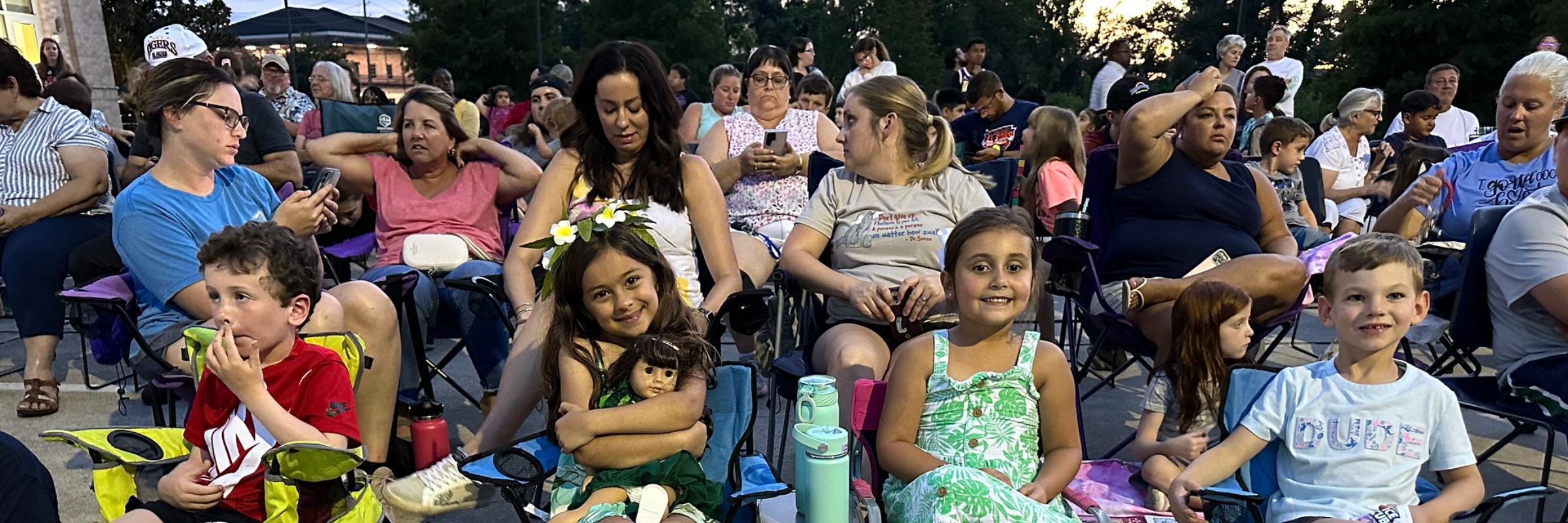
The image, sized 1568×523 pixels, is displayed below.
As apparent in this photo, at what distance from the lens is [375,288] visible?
2.96 meters

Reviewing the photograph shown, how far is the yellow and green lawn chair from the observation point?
1.94m

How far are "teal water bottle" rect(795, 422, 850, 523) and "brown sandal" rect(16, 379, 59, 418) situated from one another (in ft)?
12.1

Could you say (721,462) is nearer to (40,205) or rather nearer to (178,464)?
(178,464)

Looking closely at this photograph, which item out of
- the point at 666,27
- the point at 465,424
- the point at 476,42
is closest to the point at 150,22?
the point at 476,42

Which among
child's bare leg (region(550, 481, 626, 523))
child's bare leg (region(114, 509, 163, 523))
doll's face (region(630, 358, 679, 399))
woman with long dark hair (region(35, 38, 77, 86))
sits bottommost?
child's bare leg (region(114, 509, 163, 523))

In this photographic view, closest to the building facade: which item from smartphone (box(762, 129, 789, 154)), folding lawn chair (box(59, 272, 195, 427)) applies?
smartphone (box(762, 129, 789, 154))

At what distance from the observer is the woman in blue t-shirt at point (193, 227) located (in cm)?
275

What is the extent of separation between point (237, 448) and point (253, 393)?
0.20 metres

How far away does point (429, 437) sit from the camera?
3.01 metres

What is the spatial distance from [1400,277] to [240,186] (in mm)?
3117

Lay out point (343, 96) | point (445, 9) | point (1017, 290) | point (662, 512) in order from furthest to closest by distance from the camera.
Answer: point (445, 9)
point (343, 96)
point (1017, 290)
point (662, 512)

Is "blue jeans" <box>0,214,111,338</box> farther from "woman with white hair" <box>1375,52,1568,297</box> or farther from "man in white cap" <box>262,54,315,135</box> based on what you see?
"woman with white hair" <box>1375,52,1568,297</box>

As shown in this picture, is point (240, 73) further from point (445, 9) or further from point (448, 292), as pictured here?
point (445, 9)

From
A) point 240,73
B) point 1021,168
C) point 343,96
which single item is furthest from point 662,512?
point 240,73
